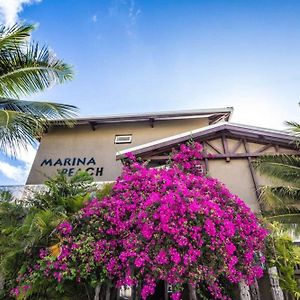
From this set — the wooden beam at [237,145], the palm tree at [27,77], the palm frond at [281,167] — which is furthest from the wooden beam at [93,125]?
the palm frond at [281,167]

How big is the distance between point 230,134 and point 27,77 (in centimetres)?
808

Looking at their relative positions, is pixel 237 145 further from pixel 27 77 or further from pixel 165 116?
pixel 27 77

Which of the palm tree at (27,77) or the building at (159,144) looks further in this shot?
the building at (159,144)

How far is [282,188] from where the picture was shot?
8.37 meters

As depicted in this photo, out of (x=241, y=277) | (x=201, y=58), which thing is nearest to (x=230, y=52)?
(x=201, y=58)

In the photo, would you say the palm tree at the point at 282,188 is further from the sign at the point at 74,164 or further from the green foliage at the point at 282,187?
the sign at the point at 74,164

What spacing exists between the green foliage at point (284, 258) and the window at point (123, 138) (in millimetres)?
8757

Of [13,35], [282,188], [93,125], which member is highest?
[93,125]

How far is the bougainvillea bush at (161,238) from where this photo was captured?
451cm

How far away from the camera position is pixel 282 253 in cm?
638

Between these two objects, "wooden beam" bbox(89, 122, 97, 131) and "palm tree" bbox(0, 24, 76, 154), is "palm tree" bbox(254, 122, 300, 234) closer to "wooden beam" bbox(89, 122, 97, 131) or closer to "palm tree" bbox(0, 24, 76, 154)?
"palm tree" bbox(0, 24, 76, 154)

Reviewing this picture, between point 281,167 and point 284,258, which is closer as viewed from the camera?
point 284,258

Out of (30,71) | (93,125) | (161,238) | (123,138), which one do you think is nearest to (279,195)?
(161,238)

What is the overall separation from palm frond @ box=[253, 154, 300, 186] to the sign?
7.63m
